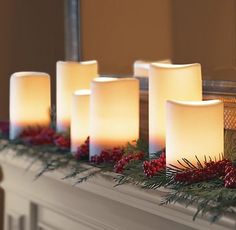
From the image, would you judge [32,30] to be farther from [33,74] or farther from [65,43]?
[33,74]

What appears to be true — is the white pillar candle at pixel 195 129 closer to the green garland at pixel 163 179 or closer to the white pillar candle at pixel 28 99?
the green garland at pixel 163 179

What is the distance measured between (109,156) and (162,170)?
0.18m

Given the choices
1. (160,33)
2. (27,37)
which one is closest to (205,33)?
(160,33)

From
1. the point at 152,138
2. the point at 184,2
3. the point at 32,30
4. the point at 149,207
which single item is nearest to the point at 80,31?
the point at 32,30

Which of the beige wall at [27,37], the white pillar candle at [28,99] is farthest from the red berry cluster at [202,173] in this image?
the beige wall at [27,37]

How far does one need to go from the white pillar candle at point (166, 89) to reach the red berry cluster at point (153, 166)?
0.10 meters

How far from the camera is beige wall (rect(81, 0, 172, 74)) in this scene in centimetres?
146

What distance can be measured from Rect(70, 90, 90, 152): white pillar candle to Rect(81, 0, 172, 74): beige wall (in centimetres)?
23

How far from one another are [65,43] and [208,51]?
63 cm

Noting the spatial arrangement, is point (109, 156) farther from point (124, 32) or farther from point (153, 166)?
point (124, 32)

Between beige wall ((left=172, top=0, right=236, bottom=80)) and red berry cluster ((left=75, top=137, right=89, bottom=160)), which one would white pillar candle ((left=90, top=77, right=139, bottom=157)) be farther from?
beige wall ((left=172, top=0, right=236, bottom=80))

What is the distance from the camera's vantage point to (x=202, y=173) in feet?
3.24

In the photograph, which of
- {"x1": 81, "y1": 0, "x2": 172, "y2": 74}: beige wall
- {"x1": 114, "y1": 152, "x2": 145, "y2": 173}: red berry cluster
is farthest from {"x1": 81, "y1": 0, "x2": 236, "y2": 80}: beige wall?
{"x1": 114, "y1": 152, "x2": 145, "y2": 173}: red berry cluster

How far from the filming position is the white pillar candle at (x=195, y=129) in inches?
40.0
